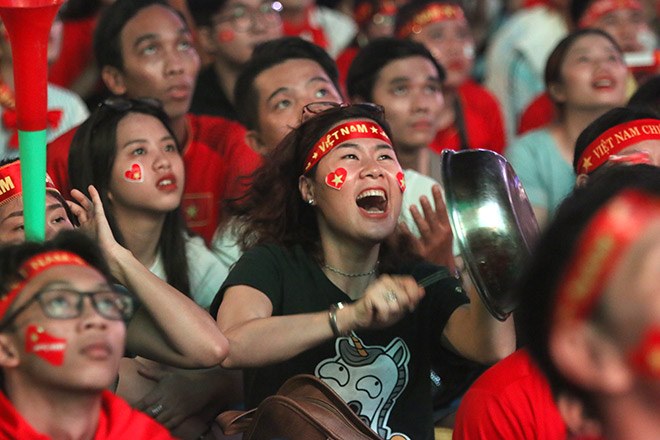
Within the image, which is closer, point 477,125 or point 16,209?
point 16,209

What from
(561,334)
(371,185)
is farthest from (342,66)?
(561,334)

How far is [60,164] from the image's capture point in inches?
146

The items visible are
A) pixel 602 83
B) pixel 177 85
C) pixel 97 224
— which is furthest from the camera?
pixel 602 83

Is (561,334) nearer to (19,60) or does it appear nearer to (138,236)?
(19,60)

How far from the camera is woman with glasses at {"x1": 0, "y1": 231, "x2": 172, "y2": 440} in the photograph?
2.16 m

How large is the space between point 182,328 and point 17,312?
22.3 inches

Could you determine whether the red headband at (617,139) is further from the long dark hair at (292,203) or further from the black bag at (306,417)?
the black bag at (306,417)

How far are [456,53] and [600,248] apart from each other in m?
3.94

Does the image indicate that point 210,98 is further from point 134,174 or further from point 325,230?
point 325,230

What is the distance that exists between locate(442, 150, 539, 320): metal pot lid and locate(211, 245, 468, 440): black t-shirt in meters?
0.50

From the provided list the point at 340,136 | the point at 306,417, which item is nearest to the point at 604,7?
the point at 340,136

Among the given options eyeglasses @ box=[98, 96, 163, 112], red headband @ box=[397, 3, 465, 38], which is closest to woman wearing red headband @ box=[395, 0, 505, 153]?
red headband @ box=[397, 3, 465, 38]

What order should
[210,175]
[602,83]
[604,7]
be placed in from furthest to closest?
[604,7] → [602,83] → [210,175]

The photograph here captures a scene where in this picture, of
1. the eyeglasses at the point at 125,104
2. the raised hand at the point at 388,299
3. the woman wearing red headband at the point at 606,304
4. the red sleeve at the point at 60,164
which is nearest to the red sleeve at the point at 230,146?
the eyeglasses at the point at 125,104
